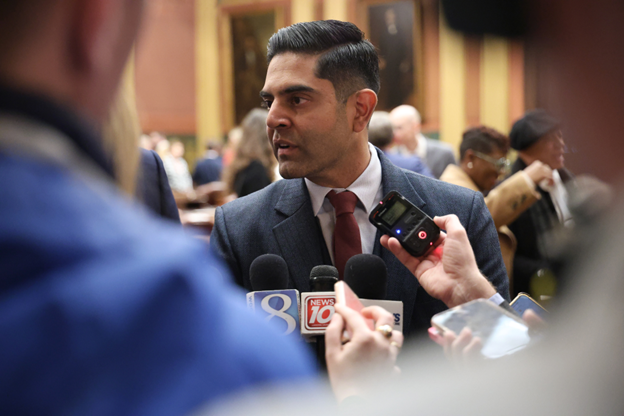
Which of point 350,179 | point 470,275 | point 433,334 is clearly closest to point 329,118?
point 350,179

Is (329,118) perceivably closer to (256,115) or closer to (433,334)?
(433,334)

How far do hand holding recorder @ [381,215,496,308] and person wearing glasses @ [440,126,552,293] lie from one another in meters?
1.65

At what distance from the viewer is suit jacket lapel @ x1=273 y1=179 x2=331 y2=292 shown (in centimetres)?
182

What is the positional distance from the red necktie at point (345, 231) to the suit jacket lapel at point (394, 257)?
0.08 metres

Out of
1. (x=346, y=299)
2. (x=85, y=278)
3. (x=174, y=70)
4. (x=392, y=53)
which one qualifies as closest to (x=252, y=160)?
(x=346, y=299)

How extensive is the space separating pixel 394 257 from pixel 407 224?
0.82 feet

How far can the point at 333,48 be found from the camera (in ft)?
6.57

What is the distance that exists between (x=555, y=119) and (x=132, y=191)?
0.34m

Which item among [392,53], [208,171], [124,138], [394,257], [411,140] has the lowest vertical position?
[208,171]

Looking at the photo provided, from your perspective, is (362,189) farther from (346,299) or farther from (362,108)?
(346,299)

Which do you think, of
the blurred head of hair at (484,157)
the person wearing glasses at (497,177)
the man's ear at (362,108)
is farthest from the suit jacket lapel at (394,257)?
the blurred head of hair at (484,157)

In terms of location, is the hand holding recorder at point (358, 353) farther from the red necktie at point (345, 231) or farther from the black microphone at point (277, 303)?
the red necktie at point (345, 231)

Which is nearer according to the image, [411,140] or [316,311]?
[316,311]

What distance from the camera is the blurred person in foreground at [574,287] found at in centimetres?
34
